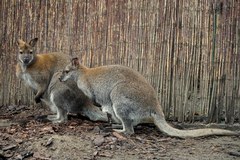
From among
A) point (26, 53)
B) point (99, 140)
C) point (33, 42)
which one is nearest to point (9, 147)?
point (99, 140)

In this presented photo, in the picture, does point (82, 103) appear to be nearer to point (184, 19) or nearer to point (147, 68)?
point (147, 68)

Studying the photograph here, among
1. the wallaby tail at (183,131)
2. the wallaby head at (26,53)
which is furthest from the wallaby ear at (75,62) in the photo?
the wallaby tail at (183,131)

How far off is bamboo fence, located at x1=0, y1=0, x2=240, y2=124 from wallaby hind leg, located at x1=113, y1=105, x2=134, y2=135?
1036mm

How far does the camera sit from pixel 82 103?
30.0ft

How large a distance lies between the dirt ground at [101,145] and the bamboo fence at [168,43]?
522mm

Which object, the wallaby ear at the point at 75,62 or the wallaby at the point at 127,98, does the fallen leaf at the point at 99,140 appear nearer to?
the wallaby at the point at 127,98

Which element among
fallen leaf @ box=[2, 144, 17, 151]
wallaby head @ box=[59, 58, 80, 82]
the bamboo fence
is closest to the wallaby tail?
the bamboo fence

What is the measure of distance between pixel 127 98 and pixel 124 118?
0.30 meters

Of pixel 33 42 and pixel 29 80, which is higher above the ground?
pixel 33 42

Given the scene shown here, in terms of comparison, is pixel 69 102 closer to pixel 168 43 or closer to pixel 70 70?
pixel 70 70

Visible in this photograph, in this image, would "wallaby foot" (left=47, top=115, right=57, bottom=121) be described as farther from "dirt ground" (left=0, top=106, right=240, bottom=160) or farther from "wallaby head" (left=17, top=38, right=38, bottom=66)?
"wallaby head" (left=17, top=38, right=38, bottom=66)

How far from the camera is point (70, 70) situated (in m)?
8.88

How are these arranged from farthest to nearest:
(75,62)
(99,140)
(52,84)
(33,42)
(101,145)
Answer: (33,42) → (52,84) → (75,62) → (99,140) → (101,145)

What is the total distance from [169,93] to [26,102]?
2.94 m
